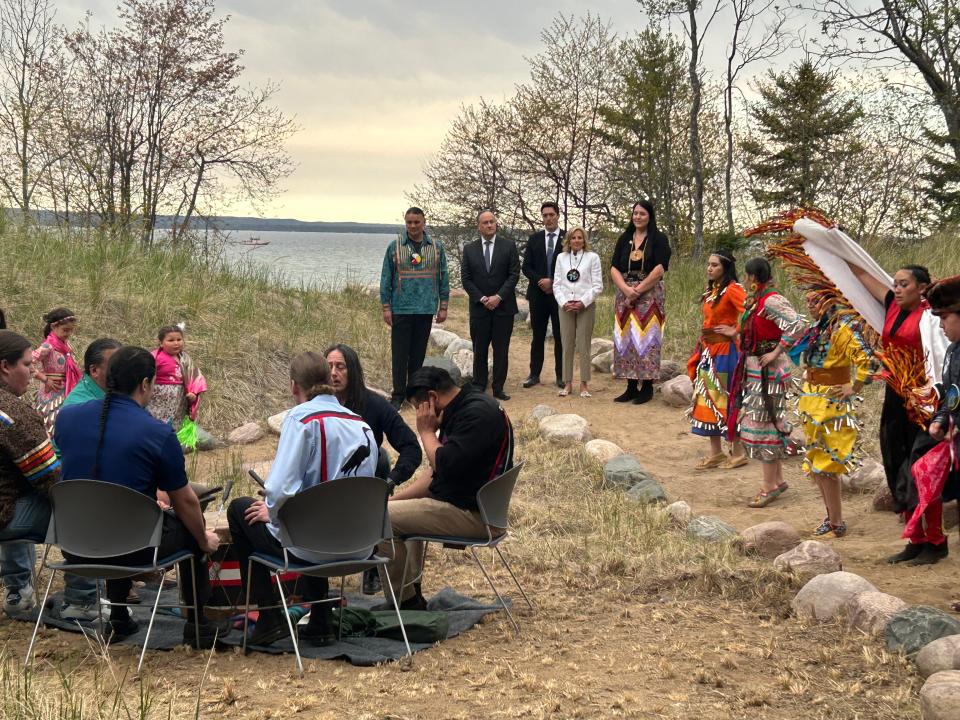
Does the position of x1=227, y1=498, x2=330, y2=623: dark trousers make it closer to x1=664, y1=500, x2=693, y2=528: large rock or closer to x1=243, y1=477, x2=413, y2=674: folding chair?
x1=243, y1=477, x2=413, y2=674: folding chair

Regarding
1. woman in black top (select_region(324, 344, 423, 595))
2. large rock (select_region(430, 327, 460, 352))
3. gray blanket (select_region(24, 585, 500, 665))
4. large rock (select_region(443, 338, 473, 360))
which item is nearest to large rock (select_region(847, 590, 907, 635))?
gray blanket (select_region(24, 585, 500, 665))

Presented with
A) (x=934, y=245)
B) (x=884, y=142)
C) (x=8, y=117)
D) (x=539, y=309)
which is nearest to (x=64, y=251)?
(x=8, y=117)

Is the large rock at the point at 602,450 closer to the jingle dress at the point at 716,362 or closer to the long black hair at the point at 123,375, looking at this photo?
the jingle dress at the point at 716,362

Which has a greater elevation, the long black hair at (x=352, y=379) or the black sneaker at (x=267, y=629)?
the long black hair at (x=352, y=379)

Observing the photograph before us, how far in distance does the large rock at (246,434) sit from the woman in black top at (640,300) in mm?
3817

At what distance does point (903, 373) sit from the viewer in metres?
5.68

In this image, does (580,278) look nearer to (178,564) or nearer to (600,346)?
(600,346)

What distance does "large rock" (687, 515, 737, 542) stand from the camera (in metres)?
6.23

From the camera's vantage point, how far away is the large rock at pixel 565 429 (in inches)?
357

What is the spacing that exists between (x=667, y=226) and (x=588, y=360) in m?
9.86

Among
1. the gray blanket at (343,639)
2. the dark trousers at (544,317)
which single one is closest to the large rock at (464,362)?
the dark trousers at (544,317)

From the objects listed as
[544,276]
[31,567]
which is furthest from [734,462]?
[31,567]

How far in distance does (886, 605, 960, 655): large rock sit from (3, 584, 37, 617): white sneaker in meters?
4.12

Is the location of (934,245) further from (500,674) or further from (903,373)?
(500,674)
